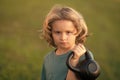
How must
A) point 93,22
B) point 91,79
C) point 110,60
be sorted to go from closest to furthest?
point 91,79 → point 110,60 → point 93,22

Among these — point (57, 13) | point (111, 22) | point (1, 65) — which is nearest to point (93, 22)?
point (111, 22)

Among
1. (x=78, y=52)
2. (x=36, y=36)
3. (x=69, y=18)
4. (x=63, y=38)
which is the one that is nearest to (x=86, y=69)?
(x=78, y=52)

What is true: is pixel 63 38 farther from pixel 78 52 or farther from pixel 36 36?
pixel 36 36

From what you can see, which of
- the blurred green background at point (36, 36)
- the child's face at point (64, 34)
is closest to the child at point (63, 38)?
the child's face at point (64, 34)

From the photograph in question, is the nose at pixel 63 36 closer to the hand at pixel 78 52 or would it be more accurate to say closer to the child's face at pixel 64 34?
the child's face at pixel 64 34

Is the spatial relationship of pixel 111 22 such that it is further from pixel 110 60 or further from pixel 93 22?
pixel 110 60

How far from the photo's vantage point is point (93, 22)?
7.32 meters

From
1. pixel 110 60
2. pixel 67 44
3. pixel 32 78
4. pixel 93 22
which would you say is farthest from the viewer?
pixel 93 22

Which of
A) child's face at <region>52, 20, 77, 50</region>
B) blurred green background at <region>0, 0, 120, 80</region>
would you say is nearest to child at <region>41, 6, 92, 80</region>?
Answer: child's face at <region>52, 20, 77, 50</region>

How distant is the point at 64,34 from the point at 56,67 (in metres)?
0.22

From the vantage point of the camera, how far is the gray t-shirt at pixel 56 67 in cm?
259

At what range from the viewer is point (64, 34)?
2568 mm

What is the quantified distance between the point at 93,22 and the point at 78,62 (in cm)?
489

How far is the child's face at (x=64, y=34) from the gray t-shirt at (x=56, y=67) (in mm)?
65
